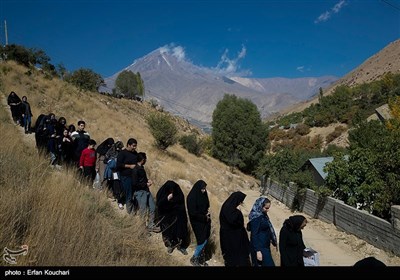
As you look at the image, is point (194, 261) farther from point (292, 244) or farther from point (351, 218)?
point (351, 218)

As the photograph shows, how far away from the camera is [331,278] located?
3094 millimetres

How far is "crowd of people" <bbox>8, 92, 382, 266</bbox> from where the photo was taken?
542 cm

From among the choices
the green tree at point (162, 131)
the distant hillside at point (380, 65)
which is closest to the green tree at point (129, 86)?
the green tree at point (162, 131)

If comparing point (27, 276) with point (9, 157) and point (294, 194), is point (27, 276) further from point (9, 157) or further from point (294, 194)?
point (294, 194)

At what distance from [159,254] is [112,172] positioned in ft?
10.5

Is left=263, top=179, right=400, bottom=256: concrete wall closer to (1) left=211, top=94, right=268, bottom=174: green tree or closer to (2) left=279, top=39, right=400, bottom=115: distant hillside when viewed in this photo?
(1) left=211, top=94, right=268, bottom=174: green tree

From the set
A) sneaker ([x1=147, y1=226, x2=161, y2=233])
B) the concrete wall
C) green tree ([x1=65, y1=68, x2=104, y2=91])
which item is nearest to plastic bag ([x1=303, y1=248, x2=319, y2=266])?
sneaker ([x1=147, y1=226, x2=161, y2=233])

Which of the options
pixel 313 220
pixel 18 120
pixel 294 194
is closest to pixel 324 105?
pixel 294 194

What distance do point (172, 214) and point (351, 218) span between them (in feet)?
30.3

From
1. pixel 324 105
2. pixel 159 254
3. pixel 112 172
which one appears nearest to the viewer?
pixel 159 254

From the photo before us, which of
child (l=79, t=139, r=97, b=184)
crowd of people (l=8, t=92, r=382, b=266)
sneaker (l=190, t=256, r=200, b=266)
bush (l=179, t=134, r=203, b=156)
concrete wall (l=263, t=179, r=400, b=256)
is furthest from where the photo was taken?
bush (l=179, t=134, r=203, b=156)

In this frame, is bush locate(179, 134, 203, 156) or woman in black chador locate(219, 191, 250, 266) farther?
bush locate(179, 134, 203, 156)

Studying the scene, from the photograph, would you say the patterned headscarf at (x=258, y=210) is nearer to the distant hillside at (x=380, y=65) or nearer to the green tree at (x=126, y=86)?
the green tree at (x=126, y=86)

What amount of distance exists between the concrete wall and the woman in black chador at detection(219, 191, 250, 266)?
667cm
